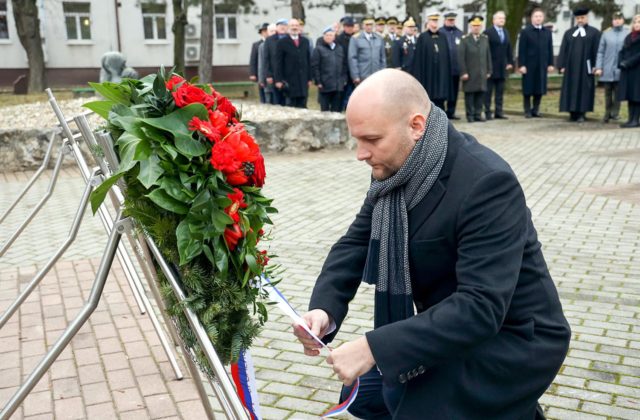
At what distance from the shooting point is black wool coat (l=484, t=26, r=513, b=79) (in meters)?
15.8

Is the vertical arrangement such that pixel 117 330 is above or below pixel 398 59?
below

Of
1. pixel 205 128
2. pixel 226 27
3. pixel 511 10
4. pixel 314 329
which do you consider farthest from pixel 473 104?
pixel 226 27

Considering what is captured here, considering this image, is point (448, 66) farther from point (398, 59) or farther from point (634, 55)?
point (634, 55)

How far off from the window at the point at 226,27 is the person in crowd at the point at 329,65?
65.4 feet

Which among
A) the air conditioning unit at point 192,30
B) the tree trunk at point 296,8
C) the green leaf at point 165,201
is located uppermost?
the tree trunk at point 296,8

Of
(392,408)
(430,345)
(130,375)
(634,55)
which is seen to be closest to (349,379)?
(430,345)

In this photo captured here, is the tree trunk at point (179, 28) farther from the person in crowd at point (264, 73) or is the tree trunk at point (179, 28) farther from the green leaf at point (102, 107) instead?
the green leaf at point (102, 107)

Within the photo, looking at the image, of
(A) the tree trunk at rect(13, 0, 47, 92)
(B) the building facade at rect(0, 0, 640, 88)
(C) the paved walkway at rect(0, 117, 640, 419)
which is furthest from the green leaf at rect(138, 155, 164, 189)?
(B) the building facade at rect(0, 0, 640, 88)

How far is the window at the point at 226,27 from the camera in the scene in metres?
34.1

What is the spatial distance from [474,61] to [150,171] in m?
14.1

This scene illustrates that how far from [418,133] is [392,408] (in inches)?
37.4

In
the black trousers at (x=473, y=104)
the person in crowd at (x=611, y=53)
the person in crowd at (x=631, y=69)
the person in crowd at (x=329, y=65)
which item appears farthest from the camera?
the black trousers at (x=473, y=104)

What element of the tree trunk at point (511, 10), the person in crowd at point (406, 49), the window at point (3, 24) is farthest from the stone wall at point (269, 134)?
the window at point (3, 24)

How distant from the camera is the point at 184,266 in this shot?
2.15 meters
